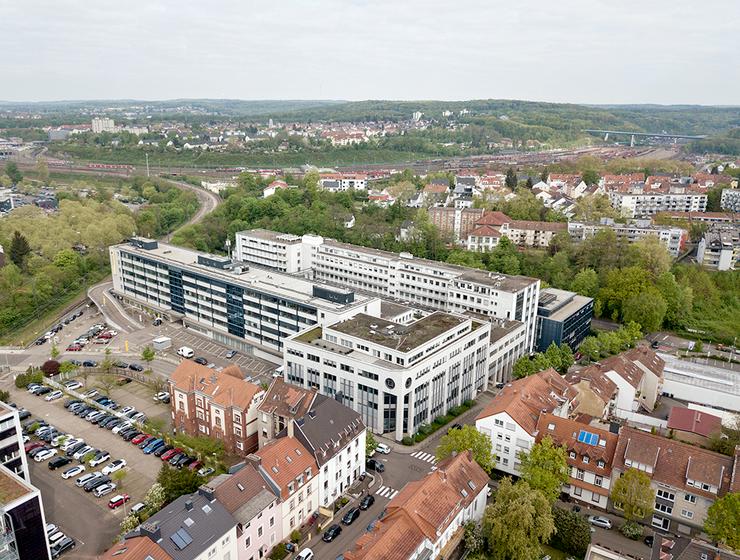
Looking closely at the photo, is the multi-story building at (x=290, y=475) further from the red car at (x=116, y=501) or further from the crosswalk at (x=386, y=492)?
the red car at (x=116, y=501)

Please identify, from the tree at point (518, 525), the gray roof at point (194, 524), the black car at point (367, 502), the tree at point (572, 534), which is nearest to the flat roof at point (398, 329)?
the black car at point (367, 502)

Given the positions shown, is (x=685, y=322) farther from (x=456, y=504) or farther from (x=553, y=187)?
(x=553, y=187)

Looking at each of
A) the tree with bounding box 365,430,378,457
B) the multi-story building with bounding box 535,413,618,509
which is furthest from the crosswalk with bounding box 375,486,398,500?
the multi-story building with bounding box 535,413,618,509

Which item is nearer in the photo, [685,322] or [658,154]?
[685,322]

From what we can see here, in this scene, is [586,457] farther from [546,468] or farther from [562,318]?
[562,318]

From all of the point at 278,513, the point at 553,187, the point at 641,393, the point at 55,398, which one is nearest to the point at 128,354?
the point at 55,398
